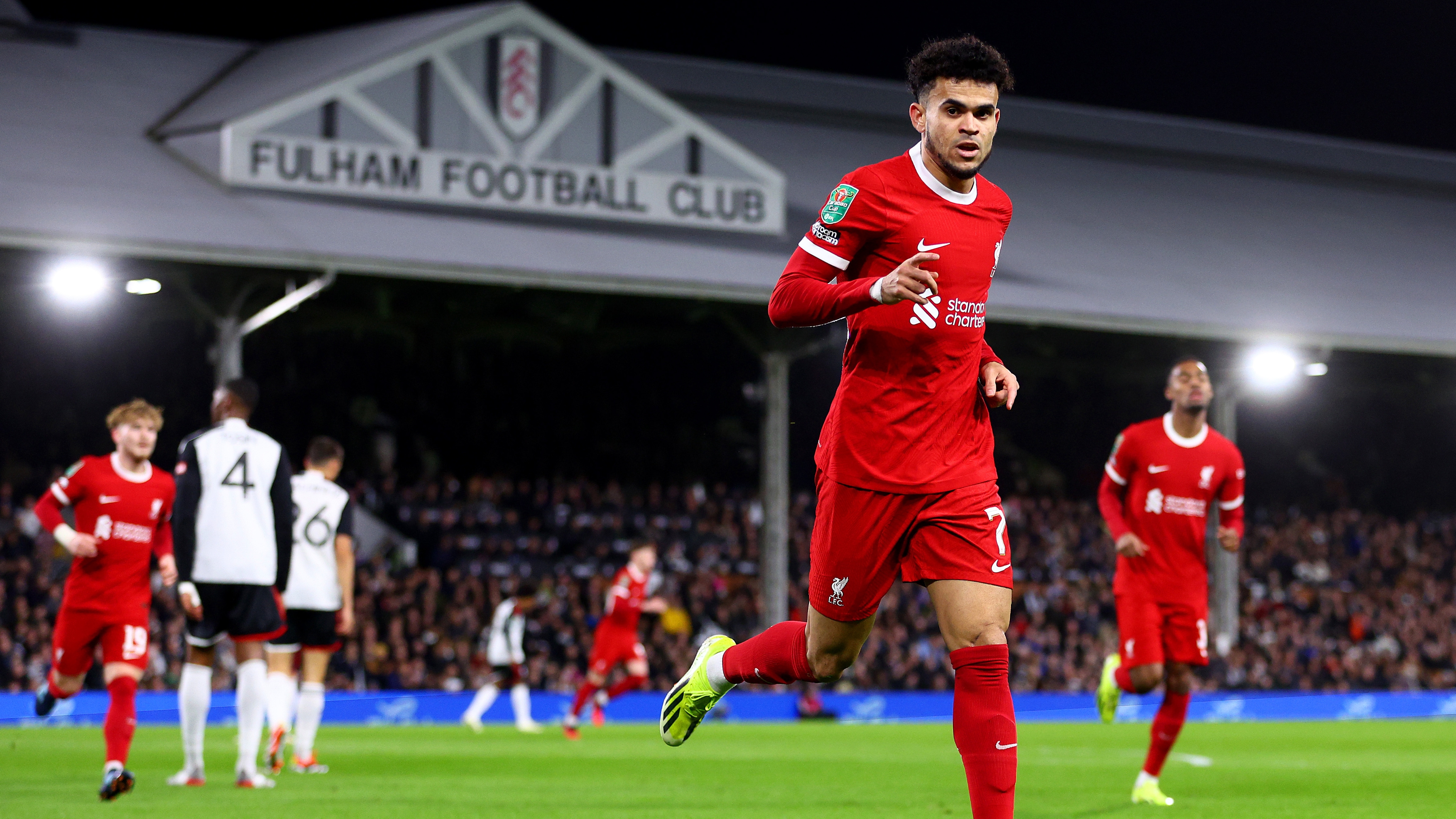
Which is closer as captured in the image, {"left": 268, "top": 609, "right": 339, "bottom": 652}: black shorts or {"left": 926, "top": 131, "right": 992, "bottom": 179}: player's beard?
{"left": 926, "top": 131, "right": 992, "bottom": 179}: player's beard

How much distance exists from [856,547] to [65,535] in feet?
17.1

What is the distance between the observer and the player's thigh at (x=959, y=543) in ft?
17.0

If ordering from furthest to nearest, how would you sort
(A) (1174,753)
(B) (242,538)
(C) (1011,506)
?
(C) (1011,506) → (A) (1174,753) → (B) (242,538)

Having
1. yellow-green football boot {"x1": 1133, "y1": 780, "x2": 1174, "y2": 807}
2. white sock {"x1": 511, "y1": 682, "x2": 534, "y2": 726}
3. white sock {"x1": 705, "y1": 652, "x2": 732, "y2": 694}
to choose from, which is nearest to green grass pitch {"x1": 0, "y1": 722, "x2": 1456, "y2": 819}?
yellow-green football boot {"x1": 1133, "y1": 780, "x2": 1174, "y2": 807}

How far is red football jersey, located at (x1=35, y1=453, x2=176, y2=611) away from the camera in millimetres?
9141

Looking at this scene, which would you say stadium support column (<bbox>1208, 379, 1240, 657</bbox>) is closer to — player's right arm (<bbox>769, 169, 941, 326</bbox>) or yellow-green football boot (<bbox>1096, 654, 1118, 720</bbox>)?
yellow-green football boot (<bbox>1096, 654, 1118, 720</bbox>)

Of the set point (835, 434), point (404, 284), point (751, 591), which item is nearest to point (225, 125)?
point (404, 284)

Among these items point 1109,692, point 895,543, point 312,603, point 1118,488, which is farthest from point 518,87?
point 895,543

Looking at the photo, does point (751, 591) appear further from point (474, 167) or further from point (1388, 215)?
point (1388, 215)

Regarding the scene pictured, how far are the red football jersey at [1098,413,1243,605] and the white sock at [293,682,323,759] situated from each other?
16.5 feet

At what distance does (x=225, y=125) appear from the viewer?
21531 millimetres

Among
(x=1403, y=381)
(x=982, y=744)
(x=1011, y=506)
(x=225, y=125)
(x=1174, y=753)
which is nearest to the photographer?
(x=982, y=744)

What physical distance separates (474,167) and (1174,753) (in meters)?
12.9

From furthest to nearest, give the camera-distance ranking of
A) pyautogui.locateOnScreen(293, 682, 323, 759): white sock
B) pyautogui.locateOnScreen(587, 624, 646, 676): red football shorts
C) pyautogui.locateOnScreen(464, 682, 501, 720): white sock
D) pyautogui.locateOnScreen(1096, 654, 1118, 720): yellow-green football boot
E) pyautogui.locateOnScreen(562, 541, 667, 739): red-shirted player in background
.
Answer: pyautogui.locateOnScreen(464, 682, 501, 720): white sock < pyautogui.locateOnScreen(587, 624, 646, 676): red football shorts < pyautogui.locateOnScreen(562, 541, 667, 739): red-shirted player in background < pyautogui.locateOnScreen(293, 682, 323, 759): white sock < pyautogui.locateOnScreen(1096, 654, 1118, 720): yellow-green football boot
